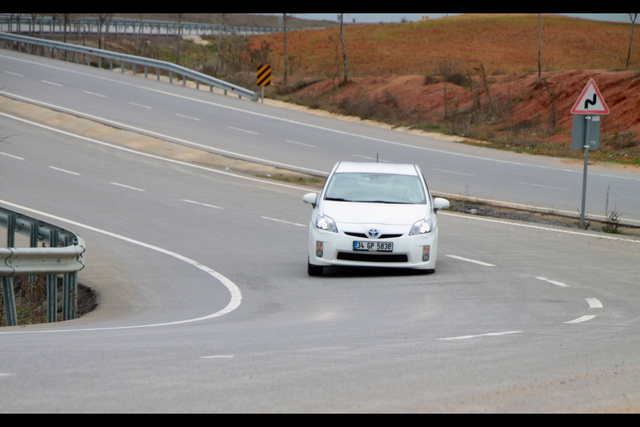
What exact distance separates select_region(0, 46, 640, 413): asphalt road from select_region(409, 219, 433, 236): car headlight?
67 cm

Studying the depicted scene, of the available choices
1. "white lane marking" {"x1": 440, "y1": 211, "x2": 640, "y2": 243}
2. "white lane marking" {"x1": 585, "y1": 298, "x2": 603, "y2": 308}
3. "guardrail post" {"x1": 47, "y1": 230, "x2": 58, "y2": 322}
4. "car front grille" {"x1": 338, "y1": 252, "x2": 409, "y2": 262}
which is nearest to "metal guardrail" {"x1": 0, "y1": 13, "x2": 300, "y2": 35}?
"white lane marking" {"x1": 440, "y1": 211, "x2": 640, "y2": 243}

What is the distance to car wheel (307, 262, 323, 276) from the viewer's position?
11.9m

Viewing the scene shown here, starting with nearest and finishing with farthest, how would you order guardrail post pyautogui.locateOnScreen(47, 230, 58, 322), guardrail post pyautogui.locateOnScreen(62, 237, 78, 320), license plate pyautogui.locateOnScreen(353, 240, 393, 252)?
1. guardrail post pyautogui.locateOnScreen(47, 230, 58, 322)
2. guardrail post pyautogui.locateOnScreen(62, 237, 78, 320)
3. license plate pyautogui.locateOnScreen(353, 240, 393, 252)

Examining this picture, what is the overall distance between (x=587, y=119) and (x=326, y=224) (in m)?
7.60

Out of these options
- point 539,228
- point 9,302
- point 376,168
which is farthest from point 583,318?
point 539,228

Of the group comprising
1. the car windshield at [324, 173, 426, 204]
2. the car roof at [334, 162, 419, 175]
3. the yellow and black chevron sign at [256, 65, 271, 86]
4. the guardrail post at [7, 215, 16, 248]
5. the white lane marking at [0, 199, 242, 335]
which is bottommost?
the white lane marking at [0, 199, 242, 335]

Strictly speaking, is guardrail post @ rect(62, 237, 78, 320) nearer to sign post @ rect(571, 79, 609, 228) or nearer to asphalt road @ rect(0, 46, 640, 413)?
asphalt road @ rect(0, 46, 640, 413)

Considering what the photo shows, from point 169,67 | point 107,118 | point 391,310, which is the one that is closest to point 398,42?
point 169,67

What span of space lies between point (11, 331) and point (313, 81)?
41.4 meters

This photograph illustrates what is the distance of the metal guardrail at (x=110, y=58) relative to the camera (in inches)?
1634

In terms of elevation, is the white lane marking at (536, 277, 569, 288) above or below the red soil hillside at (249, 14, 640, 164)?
below

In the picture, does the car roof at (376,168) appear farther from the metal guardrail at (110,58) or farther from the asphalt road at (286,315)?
the metal guardrail at (110,58)

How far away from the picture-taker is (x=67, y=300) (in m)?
10.3
